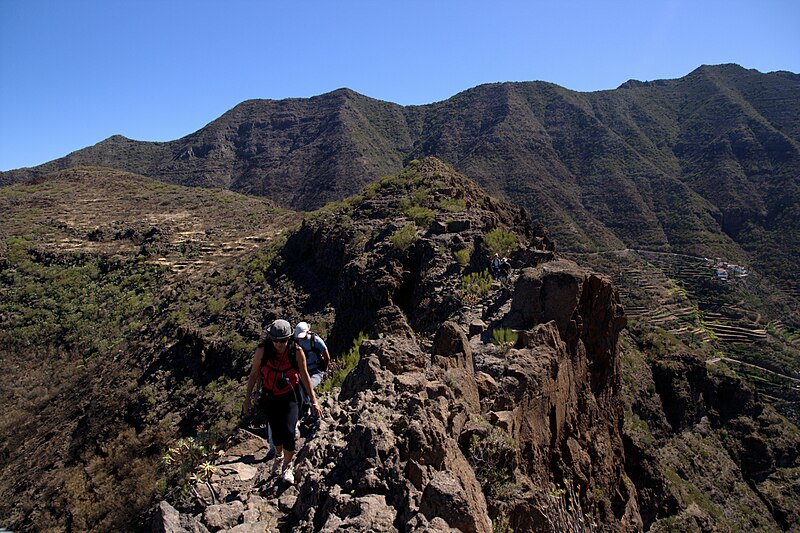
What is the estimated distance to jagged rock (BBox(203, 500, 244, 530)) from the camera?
3689 millimetres

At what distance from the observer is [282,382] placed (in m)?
4.58

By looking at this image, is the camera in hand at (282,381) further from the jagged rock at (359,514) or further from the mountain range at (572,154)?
the mountain range at (572,154)

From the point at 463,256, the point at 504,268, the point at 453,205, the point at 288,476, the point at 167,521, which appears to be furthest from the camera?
the point at 453,205

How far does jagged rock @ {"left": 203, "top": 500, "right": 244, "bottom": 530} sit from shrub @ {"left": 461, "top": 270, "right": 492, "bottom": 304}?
24.6 ft

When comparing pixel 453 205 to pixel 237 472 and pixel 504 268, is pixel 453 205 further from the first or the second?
pixel 237 472

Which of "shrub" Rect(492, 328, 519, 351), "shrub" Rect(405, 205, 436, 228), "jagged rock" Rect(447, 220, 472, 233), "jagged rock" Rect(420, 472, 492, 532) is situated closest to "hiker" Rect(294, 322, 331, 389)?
"jagged rock" Rect(420, 472, 492, 532)

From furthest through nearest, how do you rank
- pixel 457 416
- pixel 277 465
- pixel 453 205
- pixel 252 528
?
pixel 453 205
pixel 457 416
pixel 277 465
pixel 252 528

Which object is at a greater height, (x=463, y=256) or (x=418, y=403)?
(x=463, y=256)

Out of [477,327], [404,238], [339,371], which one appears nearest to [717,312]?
[404,238]

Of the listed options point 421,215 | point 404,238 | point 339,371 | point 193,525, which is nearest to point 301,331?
point 193,525

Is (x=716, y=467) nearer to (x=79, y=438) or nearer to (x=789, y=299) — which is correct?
(x=79, y=438)

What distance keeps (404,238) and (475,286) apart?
4230 millimetres

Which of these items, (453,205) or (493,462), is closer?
(493,462)

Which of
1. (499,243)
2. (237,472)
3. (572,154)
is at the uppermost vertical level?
(572,154)
